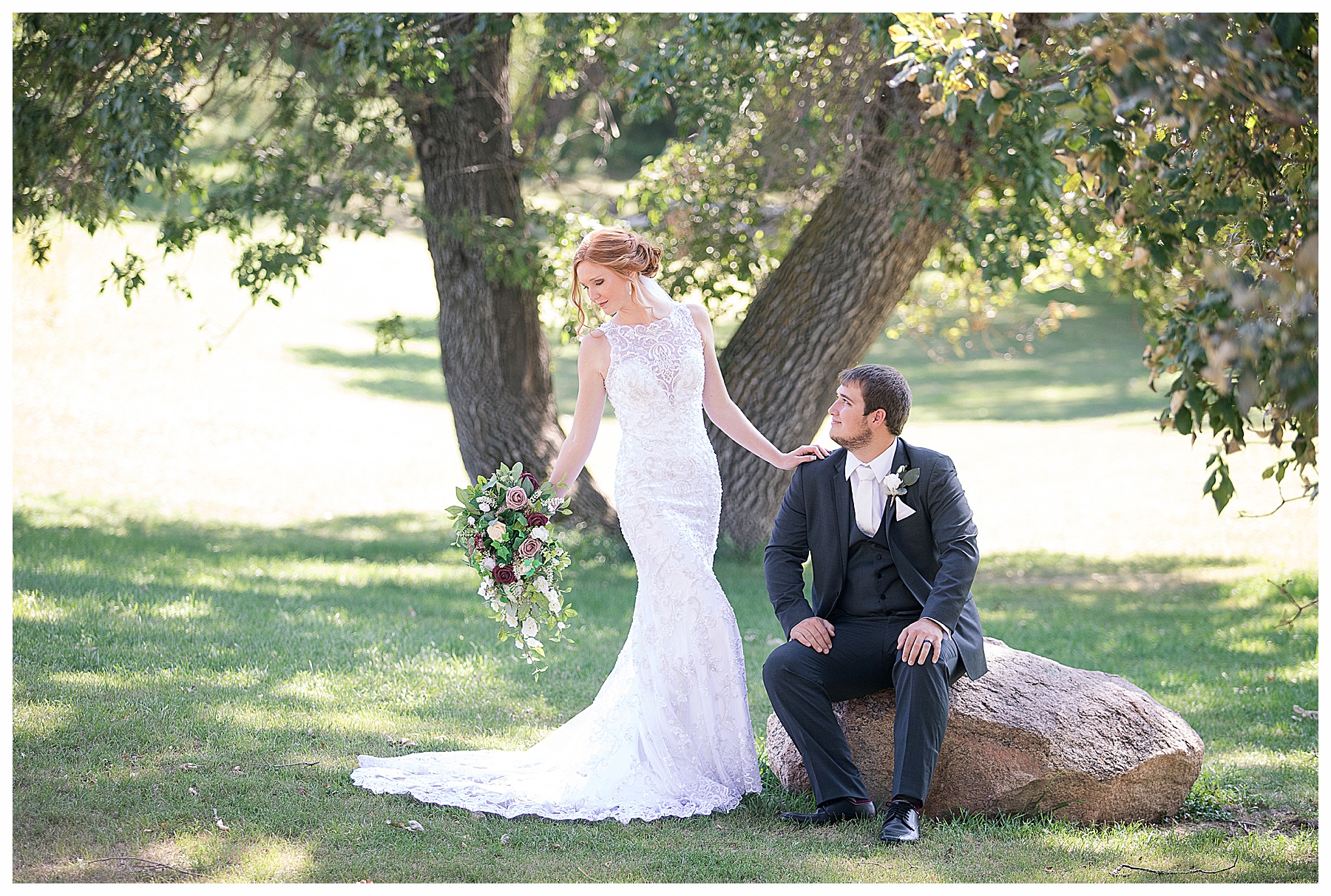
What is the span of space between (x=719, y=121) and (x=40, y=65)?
4.27 metres

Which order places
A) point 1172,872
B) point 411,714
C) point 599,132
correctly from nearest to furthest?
point 1172,872, point 411,714, point 599,132

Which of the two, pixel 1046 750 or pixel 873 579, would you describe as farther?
pixel 873 579

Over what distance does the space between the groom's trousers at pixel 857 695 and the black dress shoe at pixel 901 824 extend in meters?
0.04

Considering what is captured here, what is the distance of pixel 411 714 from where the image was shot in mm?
5477

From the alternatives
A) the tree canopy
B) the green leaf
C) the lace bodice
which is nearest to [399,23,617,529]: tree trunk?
the tree canopy

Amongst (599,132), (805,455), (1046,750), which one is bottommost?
(1046,750)

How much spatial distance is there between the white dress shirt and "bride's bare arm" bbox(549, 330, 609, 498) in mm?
996

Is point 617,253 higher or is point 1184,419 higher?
point 617,253

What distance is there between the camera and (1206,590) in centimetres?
957

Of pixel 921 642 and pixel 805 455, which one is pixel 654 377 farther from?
pixel 921 642

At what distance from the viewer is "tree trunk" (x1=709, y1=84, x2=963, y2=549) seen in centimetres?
869

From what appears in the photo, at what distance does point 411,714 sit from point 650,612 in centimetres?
151

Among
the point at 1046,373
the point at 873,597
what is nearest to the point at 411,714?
the point at 873,597

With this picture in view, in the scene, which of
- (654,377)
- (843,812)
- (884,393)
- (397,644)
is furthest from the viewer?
(397,644)
